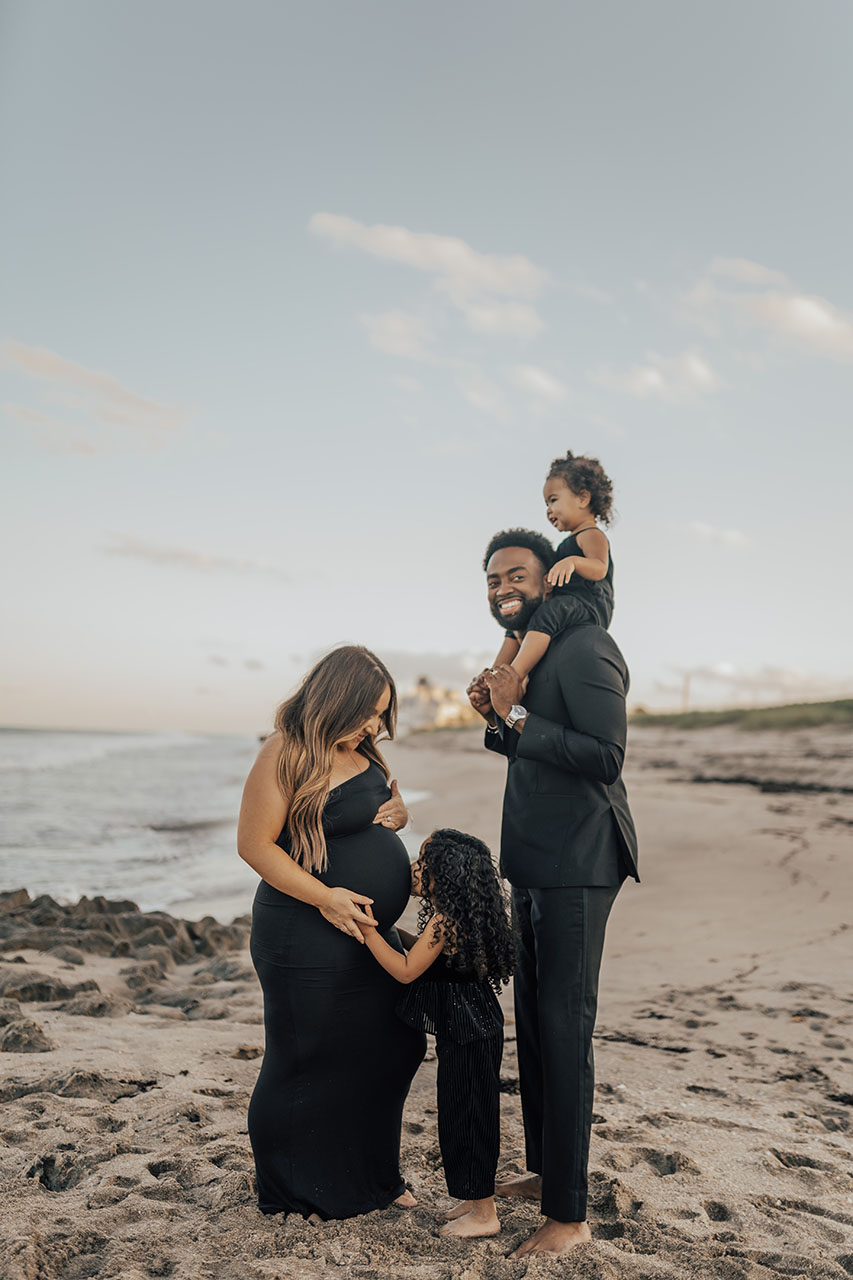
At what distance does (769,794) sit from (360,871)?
1105cm

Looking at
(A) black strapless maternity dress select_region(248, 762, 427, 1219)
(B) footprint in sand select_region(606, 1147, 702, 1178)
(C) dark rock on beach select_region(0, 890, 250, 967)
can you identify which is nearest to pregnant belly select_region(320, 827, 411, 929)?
(A) black strapless maternity dress select_region(248, 762, 427, 1219)

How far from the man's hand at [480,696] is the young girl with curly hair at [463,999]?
0.55 m

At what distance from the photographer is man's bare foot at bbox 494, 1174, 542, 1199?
3.07 metres

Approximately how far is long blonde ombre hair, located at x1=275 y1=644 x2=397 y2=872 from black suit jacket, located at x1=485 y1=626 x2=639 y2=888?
53 cm

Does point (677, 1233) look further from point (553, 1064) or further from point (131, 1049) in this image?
point (131, 1049)

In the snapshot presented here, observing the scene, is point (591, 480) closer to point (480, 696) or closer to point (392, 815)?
point (480, 696)

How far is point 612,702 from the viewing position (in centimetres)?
290

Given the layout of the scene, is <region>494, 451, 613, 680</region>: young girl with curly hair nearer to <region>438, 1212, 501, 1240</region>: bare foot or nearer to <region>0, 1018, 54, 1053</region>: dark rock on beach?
<region>438, 1212, 501, 1240</region>: bare foot

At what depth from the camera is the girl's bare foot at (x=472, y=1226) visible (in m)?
2.79

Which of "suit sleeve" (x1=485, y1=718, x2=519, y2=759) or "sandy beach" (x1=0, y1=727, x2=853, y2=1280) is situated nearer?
"sandy beach" (x1=0, y1=727, x2=853, y2=1280)

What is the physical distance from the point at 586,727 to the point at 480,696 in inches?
19.6

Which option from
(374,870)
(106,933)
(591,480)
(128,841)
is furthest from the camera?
(128,841)

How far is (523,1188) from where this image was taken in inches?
122

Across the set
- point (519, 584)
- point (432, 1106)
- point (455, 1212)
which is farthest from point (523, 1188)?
point (519, 584)
